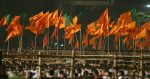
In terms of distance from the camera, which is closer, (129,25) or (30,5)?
(129,25)

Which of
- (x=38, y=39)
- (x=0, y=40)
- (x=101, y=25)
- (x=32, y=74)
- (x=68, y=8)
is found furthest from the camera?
(x=68, y=8)

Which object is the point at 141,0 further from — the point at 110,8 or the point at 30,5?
the point at 30,5

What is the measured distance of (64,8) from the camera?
49.8 metres

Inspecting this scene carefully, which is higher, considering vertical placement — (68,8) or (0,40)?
(68,8)

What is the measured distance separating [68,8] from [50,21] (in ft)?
79.7

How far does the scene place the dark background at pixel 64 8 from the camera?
150 ft

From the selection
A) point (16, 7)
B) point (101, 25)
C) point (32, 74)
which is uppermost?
point (16, 7)

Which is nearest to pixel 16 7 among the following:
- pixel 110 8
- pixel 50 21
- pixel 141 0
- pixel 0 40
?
pixel 0 40

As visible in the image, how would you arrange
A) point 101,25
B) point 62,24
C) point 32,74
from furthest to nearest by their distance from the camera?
point 62,24
point 101,25
point 32,74

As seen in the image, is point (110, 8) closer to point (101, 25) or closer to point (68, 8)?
point (68, 8)

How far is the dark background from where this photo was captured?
45.7 meters

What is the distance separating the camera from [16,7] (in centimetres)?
4675

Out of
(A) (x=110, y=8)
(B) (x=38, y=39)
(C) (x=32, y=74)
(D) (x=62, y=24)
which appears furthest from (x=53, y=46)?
(C) (x=32, y=74)

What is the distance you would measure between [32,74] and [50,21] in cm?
1263
